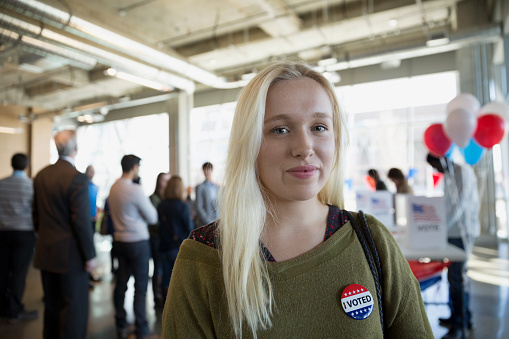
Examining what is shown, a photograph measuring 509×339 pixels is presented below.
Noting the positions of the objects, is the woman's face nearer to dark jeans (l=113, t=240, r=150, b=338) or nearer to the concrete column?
dark jeans (l=113, t=240, r=150, b=338)

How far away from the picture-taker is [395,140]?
9.34 m

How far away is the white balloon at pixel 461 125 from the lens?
151 inches

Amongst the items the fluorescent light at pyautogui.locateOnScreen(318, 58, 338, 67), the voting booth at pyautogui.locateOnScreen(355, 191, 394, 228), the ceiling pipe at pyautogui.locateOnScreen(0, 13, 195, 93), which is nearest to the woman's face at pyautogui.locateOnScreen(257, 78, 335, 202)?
the voting booth at pyautogui.locateOnScreen(355, 191, 394, 228)

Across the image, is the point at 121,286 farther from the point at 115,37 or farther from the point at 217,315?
the point at 115,37

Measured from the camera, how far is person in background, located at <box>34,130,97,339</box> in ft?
8.77

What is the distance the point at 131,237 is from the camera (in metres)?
3.30

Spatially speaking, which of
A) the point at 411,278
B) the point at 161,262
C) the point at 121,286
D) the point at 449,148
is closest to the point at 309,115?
the point at 411,278

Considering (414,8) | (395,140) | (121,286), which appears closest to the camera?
(121,286)

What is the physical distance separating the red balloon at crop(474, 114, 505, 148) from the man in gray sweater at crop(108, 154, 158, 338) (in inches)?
140

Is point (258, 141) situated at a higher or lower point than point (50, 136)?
lower

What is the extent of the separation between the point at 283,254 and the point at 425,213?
8.19 feet

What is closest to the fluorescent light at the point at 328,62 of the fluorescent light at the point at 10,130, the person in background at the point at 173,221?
the person in background at the point at 173,221

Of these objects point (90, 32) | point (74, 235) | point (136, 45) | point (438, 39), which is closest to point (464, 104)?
point (438, 39)

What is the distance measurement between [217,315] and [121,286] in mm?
2816
